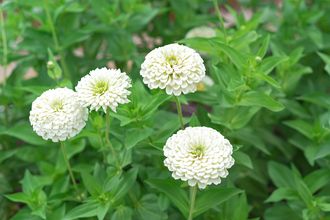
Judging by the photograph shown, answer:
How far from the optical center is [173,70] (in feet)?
2.48

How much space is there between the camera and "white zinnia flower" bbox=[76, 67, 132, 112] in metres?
A: 0.75

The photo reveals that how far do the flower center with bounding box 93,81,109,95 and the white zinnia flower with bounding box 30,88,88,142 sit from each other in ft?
0.13

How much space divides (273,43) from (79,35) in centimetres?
41

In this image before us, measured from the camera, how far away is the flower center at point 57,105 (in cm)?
79

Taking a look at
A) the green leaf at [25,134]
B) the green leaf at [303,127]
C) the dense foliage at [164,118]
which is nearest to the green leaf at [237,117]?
the dense foliage at [164,118]

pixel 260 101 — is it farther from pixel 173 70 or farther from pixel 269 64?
pixel 173 70

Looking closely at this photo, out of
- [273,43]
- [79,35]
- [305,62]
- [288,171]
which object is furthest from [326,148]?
[79,35]

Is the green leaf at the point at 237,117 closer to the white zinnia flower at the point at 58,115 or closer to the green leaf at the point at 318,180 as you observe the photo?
the green leaf at the point at 318,180

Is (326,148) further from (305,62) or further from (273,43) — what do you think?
(305,62)

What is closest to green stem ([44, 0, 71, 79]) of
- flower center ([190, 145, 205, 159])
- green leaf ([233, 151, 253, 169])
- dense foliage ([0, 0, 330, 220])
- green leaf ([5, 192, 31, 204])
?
dense foliage ([0, 0, 330, 220])

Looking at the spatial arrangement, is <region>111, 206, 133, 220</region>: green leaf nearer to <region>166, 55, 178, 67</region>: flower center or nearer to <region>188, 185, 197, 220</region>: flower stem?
<region>188, 185, 197, 220</region>: flower stem

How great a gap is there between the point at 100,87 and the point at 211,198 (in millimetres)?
240

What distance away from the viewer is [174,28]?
4.84 feet

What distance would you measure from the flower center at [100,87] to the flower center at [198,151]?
0.14 meters
